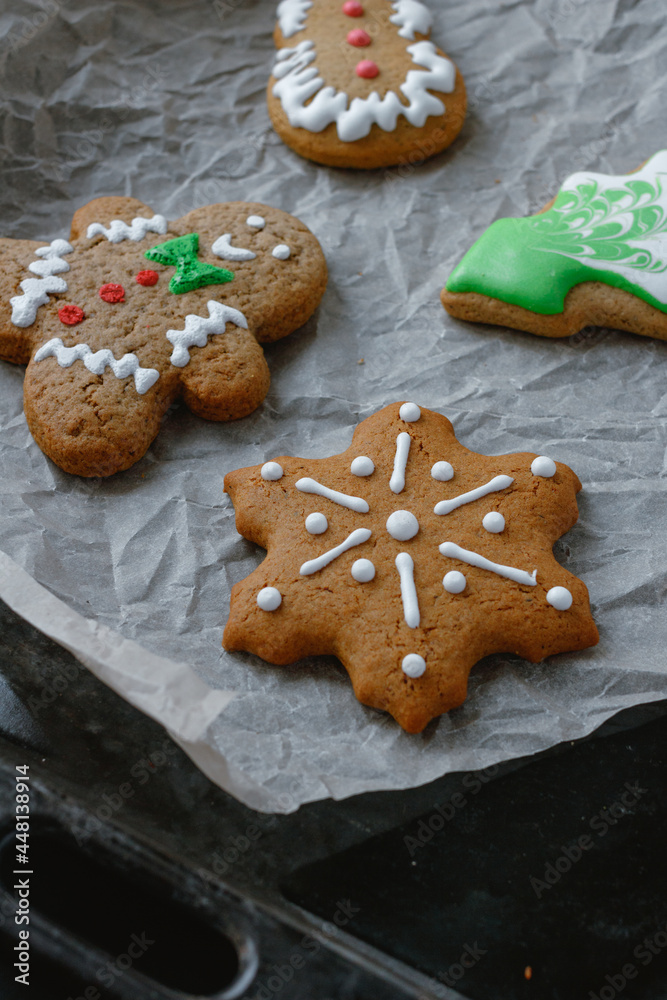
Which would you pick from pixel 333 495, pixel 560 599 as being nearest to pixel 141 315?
pixel 333 495

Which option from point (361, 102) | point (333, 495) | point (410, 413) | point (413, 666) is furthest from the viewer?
point (361, 102)

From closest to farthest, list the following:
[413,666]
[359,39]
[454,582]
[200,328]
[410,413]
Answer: [413,666] < [454,582] < [410,413] < [200,328] < [359,39]

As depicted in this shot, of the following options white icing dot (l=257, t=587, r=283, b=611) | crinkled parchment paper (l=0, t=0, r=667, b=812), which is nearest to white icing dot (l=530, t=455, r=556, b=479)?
crinkled parchment paper (l=0, t=0, r=667, b=812)

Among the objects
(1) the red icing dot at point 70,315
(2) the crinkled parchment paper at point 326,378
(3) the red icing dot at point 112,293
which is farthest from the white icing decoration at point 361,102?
(1) the red icing dot at point 70,315

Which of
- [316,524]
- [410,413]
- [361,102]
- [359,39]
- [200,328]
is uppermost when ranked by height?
[359,39]

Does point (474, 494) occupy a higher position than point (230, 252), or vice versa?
point (230, 252)

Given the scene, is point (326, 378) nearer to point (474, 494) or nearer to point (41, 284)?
point (474, 494)

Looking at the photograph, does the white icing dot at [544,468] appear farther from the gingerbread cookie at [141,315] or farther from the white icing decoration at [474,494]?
the gingerbread cookie at [141,315]
